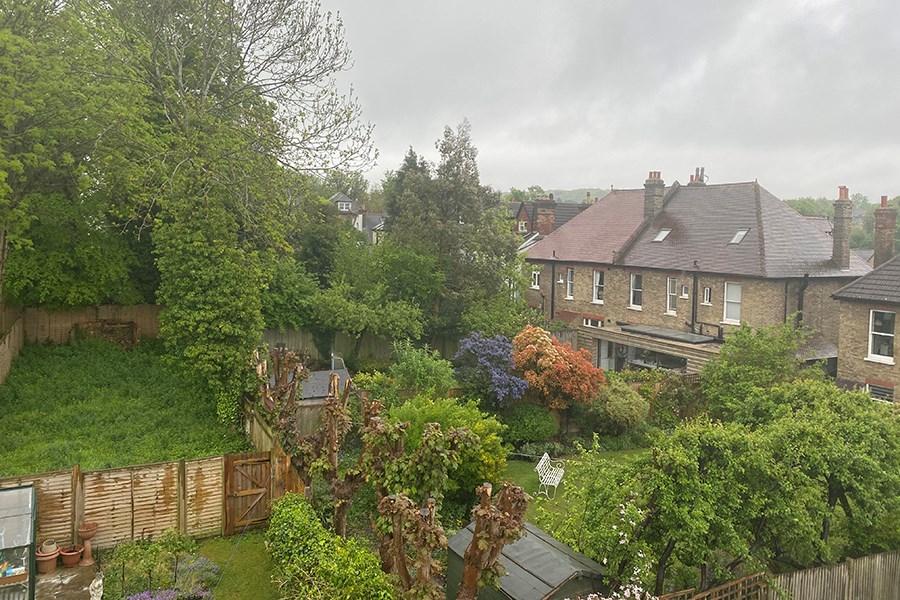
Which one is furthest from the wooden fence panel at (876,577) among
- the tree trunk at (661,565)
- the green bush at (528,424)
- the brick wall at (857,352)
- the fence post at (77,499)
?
the fence post at (77,499)

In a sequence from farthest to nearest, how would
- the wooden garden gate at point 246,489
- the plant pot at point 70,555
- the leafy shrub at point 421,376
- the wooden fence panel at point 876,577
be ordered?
the leafy shrub at point 421,376 < the wooden garden gate at point 246,489 < the plant pot at point 70,555 < the wooden fence panel at point 876,577

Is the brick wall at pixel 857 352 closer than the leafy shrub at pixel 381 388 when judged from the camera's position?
No

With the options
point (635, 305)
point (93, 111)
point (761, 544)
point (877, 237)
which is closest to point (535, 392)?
point (761, 544)

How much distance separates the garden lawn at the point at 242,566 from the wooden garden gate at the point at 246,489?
31 cm

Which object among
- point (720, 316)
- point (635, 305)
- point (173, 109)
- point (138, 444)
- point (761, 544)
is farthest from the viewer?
point (635, 305)

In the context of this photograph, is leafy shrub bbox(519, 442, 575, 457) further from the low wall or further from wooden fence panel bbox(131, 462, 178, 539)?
the low wall

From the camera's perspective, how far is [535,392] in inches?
807

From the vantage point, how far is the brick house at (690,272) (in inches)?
1052

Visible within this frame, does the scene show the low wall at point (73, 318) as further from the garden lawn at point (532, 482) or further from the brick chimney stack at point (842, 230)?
the brick chimney stack at point (842, 230)

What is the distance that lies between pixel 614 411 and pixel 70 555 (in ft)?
50.1

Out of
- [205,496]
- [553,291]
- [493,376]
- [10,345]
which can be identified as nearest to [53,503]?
[205,496]

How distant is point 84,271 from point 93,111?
749 centimetres

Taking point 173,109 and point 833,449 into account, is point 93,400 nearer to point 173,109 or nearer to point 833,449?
point 173,109

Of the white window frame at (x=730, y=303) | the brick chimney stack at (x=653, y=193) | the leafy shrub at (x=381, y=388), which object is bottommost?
the leafy shrub at (x=381, y=388)
